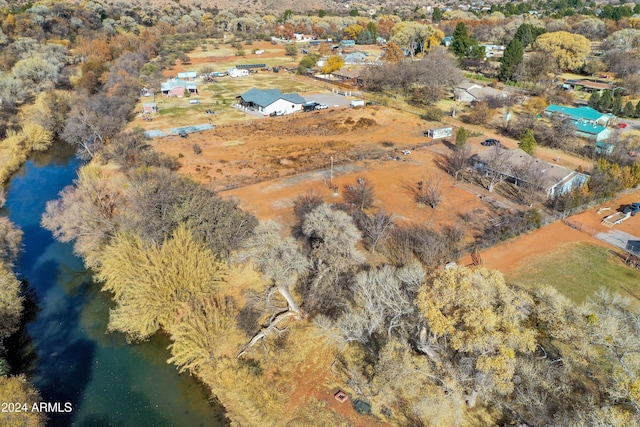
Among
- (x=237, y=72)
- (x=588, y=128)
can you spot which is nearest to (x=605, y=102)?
(x=588, y=128)

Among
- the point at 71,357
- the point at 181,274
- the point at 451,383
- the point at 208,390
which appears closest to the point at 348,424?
the point at 451,383

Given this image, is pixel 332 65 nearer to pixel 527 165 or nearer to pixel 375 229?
pixel 527 165

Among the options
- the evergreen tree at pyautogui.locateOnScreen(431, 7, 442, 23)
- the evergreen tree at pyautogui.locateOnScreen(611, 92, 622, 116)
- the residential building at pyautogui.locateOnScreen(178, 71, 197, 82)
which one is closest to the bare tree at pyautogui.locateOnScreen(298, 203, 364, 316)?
the evergreen tree at pyautogui.locateOnScreen(611, 92, 622, 116)

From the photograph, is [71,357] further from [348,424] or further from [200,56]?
[200,56]

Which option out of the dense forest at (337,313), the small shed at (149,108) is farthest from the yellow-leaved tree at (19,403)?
the small shed at (149,108)

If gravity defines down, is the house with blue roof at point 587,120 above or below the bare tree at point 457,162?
above

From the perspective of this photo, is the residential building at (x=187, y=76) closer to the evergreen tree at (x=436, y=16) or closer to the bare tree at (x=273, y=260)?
the bare tree at (x=273, y=260)
